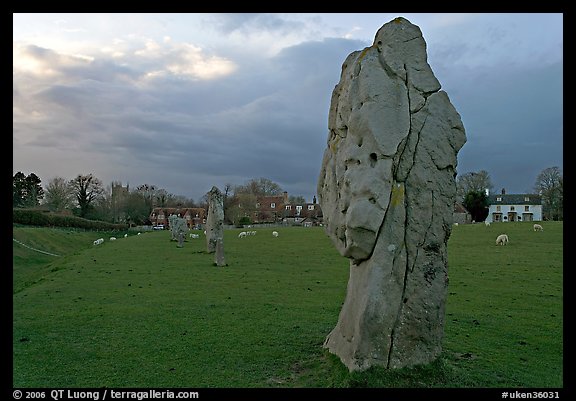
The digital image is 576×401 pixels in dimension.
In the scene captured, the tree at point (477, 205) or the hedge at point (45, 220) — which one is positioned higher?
the tree at point (477, 205)

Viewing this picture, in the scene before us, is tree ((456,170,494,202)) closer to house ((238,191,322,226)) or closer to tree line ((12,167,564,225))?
tree line ((12,167,564,225))

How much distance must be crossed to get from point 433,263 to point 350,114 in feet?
9.51

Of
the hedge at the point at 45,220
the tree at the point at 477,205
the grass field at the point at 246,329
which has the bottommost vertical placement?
the grass field at the point at 246,329

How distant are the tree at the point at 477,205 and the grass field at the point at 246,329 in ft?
194

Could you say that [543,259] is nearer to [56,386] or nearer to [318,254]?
[318,254]

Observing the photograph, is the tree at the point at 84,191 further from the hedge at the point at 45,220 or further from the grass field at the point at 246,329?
the grass field at the point at 246,329

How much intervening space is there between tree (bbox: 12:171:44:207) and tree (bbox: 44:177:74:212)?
164 cm

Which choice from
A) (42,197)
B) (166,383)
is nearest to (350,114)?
(166,383)

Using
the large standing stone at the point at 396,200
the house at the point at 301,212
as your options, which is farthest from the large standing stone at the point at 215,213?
the house at the point at 301,212

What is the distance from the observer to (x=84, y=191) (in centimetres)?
8769

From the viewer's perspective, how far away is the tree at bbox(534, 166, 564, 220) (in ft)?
261

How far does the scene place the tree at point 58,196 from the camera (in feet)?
272

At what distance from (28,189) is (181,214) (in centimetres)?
3556

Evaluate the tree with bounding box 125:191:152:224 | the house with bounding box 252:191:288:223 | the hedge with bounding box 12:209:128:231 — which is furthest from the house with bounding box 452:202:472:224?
the tree with bounding box 125:191:152:224
